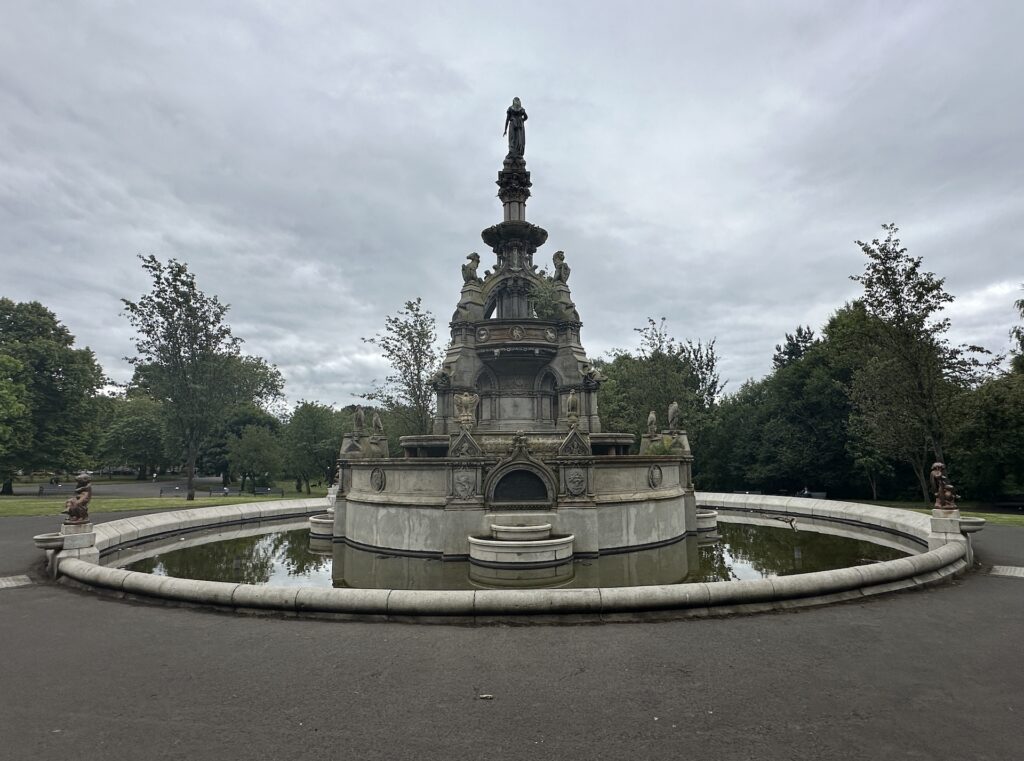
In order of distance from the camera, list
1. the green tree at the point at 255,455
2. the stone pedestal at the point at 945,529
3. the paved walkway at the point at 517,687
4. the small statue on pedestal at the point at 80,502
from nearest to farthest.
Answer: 1. the paved walkway at the point at 517,687
2. the small statue on pedestal at the point at 80,502
3. the stone pedestal at the point at 945,529
4. the green tree at the point at 255,455

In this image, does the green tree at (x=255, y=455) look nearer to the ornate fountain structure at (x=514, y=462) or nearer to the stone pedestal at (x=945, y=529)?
the ornate fountain structure at (x=514, y=462)

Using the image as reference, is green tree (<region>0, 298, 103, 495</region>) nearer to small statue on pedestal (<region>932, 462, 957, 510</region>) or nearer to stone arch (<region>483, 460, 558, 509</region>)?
stone arch (<region>483, 460, 558, 509</region>)

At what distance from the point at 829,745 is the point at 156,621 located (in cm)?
1052

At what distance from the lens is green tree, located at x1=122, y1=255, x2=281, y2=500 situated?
114 feet

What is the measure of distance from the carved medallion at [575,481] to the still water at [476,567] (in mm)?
2057

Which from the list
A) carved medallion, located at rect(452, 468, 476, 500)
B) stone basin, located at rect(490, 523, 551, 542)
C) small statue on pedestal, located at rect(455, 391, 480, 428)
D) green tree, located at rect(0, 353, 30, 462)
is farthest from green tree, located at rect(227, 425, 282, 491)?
stone basin, located at rect(490, 523, 551, 542)

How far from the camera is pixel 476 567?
1534cm

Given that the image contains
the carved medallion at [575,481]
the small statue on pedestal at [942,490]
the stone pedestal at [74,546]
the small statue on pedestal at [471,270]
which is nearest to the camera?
the stone pedestal at [74,546]

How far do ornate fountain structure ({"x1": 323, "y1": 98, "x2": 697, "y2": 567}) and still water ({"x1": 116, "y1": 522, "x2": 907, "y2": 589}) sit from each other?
2.29ft

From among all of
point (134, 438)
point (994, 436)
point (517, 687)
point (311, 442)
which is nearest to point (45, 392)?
point (311, 442)

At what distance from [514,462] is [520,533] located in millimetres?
2455

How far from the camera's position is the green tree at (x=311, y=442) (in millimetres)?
53656

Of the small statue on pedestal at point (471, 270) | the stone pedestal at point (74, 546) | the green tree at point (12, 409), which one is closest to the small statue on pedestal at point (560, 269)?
the small statue on pedestal at point (471, 270)

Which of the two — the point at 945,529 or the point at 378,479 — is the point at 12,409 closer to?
the point at 378,479
